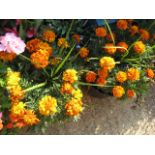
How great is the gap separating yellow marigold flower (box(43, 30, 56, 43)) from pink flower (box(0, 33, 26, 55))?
0.23 meters

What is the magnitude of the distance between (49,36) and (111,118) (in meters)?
0.67

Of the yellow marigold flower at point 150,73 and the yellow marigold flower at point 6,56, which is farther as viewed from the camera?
the yellow marigold flower at point 150,73

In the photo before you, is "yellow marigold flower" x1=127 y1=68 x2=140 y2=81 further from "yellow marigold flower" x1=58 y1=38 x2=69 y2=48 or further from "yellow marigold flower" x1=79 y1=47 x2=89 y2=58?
"yellow marigold flower" x1=58 y1=38 x2=69 y2=48

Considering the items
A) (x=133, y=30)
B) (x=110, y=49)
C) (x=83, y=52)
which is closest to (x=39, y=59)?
(x=83, y=52)

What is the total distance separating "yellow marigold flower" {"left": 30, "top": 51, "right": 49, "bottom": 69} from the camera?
7.61 feet

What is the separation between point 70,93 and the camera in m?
2.42

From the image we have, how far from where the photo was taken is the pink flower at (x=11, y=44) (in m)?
2.21

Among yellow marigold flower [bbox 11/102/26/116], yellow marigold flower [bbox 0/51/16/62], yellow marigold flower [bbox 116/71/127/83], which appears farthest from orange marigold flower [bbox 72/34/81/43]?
yellow marigold flower [bbox 11/102/26/116]

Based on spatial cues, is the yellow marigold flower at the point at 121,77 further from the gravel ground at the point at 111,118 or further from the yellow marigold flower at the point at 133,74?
the gravel ground at the point at 111,118

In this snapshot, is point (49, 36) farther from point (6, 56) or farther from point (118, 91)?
point (118, 91)

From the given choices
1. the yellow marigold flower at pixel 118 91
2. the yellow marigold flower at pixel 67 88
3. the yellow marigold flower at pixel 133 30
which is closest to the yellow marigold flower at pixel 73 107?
the yellow marigold flower at pixel 67 88

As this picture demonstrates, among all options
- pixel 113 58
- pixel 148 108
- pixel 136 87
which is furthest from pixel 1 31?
pixel 148 108

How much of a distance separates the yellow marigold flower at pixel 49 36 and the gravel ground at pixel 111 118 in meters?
0.49

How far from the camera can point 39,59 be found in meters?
2.32
